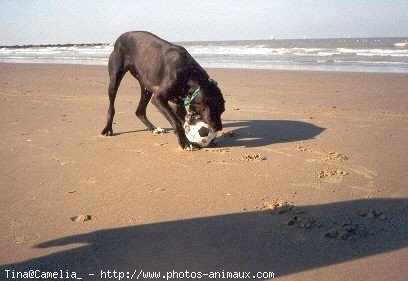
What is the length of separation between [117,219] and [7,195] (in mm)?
1324

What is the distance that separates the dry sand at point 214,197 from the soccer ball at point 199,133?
0.75ft

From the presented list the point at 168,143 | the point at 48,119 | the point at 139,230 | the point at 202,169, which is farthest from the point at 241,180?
the point at 48,119

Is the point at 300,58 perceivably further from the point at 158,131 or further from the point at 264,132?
the point at 158,131

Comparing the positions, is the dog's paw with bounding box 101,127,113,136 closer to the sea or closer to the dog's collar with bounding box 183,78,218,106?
the dog's collar with bounding box 183,78,218,106

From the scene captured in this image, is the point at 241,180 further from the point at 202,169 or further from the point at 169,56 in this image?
the point at 169,56

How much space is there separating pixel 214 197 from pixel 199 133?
Result: 1.73 m

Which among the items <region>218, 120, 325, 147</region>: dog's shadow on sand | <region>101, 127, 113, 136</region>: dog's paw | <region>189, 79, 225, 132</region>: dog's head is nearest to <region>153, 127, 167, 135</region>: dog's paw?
<region>101, 127, 113, 136</region>: dog's paw

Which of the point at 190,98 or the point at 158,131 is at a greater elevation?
the point at 190,98

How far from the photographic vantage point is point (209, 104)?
5.31m

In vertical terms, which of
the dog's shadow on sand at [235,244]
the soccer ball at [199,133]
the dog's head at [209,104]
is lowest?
the dog's shadow on sand at [235,244]

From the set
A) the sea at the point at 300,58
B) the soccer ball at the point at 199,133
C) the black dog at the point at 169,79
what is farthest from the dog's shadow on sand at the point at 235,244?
the sea at the point at 300,58

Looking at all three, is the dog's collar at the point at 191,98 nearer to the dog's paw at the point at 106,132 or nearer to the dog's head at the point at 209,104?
the dog's head at the point at 209,104

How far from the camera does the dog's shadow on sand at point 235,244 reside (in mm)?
2600

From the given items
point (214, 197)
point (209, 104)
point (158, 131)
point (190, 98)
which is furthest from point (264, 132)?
point (214, 197)
